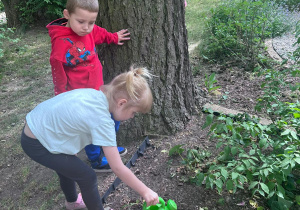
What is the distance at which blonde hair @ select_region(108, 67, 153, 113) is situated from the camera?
1.68 meters

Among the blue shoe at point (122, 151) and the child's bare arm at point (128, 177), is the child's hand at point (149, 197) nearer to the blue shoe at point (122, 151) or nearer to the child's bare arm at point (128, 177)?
the child's bare arm at point (128, 177)

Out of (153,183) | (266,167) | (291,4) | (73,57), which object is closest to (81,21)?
(73,57)

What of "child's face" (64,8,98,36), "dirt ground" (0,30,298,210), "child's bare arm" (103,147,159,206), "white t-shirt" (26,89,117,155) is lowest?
"dirt ground" (0,30,298,210)

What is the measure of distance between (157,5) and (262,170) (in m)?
1.59

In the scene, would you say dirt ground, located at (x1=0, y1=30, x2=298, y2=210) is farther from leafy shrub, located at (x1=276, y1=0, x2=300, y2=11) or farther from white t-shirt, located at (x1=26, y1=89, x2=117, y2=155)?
leafy shrub, located at (x1=276, y1=0, x2=300, y2=11)

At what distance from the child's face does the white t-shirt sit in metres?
0.68

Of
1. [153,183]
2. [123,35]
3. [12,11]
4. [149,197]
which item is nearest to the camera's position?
[149,197]

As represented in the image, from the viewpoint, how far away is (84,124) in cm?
170

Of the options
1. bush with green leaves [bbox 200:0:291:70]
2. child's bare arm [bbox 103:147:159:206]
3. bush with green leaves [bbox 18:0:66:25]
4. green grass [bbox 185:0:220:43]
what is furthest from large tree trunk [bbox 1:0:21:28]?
child's bare arm [bbox 103:147:159:206]

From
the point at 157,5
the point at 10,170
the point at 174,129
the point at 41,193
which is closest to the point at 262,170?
the point at 174,129

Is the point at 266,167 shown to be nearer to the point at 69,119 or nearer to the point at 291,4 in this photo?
the point at 69,119

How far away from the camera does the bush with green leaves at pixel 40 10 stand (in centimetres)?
722

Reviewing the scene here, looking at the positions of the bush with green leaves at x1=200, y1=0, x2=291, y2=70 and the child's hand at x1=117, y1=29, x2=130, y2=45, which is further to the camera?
the bush with green leaves at x1=200, y1=0, x2=291, y2=70

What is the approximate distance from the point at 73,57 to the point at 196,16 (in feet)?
17.7
